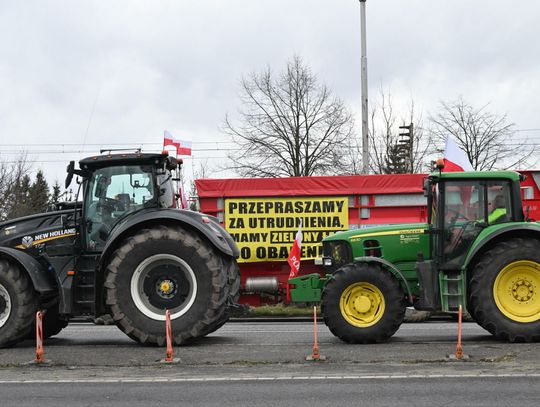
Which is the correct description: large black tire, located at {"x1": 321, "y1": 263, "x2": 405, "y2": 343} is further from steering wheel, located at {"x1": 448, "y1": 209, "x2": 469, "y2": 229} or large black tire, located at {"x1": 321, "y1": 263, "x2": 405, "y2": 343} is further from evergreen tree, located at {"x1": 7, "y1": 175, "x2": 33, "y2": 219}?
evergreen tree, located at {"x1": 7, "y1": 175, "x2": 33, "y2": 219}

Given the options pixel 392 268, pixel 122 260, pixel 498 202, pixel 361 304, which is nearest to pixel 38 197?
pixel 122 260

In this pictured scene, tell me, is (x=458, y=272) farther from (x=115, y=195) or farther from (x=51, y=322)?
(x=51, y=322)

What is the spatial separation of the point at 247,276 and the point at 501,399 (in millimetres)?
10127

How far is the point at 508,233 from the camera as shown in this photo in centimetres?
1034

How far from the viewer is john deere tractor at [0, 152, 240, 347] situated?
10.1m

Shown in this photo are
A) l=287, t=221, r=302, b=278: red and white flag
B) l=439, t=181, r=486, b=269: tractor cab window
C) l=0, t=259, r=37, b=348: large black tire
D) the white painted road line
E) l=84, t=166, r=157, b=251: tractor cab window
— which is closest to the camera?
the white painted road line

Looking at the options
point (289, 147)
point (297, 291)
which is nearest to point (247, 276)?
point (297, 291)

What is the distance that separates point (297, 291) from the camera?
11219 millimetres

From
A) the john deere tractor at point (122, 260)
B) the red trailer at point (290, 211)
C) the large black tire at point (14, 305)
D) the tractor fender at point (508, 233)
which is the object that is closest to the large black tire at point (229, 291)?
the john deere tractor at point (122, 260)

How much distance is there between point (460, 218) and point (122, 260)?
4705 millimetres

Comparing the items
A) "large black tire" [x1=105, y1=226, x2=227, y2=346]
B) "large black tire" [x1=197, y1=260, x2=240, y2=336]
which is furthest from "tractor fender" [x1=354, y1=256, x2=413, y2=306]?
"large black tire" [x1=105, y1=226, x2=227, y2=346]

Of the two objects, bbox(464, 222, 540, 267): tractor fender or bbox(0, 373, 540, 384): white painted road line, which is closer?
bbox(0, 373, 540, 384): white painted road line

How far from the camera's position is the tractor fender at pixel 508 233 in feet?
33.5

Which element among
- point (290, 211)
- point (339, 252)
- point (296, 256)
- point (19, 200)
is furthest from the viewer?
point (19, 200)
